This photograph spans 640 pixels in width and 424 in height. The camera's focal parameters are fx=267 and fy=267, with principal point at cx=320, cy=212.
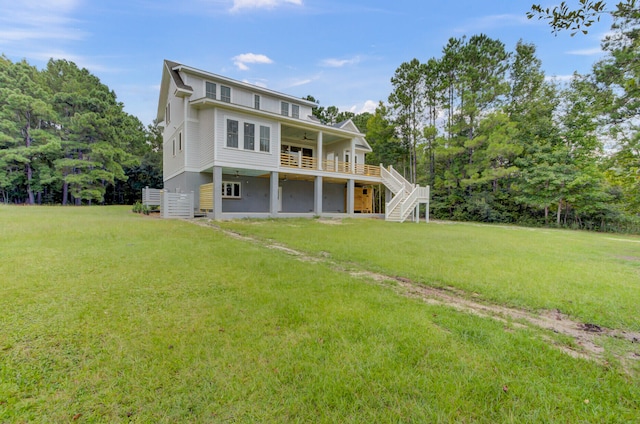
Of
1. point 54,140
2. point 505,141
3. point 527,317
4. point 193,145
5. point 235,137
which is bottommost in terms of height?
point 527,317

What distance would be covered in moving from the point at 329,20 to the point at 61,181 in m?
32.0

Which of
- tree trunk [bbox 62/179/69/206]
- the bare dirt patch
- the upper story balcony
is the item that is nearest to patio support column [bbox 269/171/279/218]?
the upper story balcony

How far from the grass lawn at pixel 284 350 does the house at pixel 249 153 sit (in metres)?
10.7

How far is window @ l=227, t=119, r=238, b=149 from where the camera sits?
560 inches

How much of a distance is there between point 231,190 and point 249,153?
11.3ft

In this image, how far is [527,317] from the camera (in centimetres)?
316

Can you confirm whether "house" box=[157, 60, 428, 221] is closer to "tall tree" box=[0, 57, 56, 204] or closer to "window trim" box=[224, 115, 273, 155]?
"window trim" box=[224, 115, 273, 155]

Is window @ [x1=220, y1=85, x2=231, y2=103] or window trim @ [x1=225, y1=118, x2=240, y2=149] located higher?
window @ [x1=220, y1=85, x2=231, y2=103]

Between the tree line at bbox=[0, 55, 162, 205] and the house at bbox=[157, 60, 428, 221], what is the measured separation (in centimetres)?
985

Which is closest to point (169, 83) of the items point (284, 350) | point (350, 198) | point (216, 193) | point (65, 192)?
point (216, 193)

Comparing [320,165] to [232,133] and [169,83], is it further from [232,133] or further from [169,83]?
[169,83]

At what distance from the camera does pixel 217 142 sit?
44.9 feet

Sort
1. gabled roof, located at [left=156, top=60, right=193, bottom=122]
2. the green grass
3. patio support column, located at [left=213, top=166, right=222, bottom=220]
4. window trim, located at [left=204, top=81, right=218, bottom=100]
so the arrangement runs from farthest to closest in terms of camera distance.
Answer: window trim, located at [left=204, top=81, right=218, bottom=100] → gabled roof, located at [left=156, top=60, right=193, bottom=122] → patio support column, located at [left=213, top=166, right=222, bottom=220] → the green grass

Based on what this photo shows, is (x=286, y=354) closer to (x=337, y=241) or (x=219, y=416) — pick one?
(x=219, y=416)
